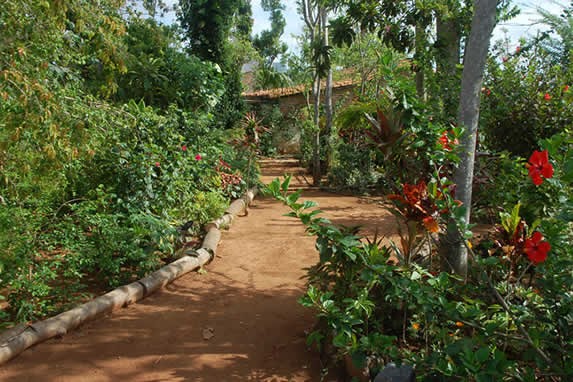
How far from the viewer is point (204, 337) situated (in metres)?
3.42

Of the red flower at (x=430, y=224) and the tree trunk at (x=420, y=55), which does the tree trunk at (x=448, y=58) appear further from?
the red flower at (x=430, y=224)

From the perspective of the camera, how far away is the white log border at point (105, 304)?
2994 millimetres

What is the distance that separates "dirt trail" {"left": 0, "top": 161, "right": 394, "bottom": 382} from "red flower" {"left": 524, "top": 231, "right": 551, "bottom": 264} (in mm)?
1598

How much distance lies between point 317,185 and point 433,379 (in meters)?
8.96

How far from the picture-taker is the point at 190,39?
14.0 m

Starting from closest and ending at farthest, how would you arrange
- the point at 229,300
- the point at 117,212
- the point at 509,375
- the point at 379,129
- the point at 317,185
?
1. the point at 509,375
2. the point at 379,129
3. the point at 229,300
4. the point at 117,212
5. the point at 317,185

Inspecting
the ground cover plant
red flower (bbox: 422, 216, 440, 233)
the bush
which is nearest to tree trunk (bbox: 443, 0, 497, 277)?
the ground cover plant

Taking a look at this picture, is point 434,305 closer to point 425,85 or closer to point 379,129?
point 379,129

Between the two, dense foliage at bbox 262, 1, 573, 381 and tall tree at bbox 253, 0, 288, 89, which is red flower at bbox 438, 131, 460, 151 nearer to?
dense foliage at bbox 262, 1, 573, 381

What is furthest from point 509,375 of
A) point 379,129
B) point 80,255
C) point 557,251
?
point 80,255

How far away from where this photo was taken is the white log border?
9.82 feet

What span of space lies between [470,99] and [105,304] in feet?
10.9

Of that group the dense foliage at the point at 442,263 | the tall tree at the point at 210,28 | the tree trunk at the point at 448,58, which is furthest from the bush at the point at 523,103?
the tall tree at the point at 210,28

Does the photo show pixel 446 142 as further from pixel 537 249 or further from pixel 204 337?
pixel 204 337
